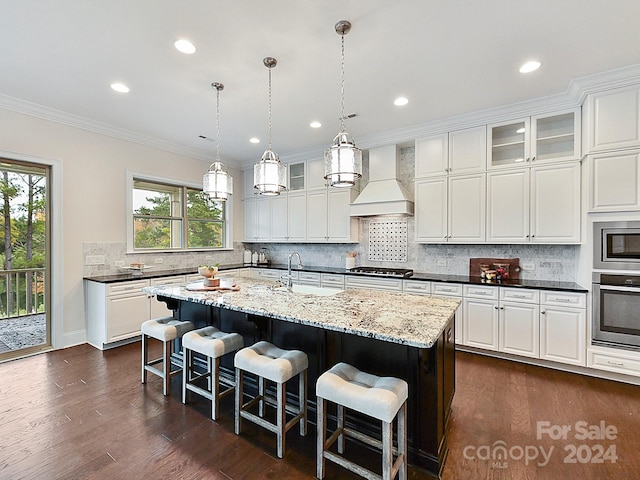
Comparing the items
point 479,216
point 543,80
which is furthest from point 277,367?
point 543,80

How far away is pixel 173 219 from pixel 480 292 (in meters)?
4.74

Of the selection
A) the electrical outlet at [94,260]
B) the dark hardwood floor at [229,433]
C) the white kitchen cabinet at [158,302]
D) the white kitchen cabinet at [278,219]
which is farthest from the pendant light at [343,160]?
the electrical outlet at [94,260]

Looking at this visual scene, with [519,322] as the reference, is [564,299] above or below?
above

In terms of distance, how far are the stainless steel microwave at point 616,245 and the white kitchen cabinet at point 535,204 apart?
11.5 inches

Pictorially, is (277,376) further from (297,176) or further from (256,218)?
(256,218)

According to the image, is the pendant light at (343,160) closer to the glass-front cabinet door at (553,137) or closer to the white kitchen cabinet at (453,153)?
the white kitchen cabinet at (453,153)

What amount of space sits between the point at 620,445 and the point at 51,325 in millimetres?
5624

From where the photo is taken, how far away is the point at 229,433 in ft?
7.01

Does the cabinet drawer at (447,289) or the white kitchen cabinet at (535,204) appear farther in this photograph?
the cabinet drawer at (447,289)

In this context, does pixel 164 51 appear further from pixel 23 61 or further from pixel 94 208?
pixel 94 208

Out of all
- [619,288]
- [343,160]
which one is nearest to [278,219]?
[343,160]

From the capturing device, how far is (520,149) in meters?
3.64

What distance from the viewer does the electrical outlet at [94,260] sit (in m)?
3.98

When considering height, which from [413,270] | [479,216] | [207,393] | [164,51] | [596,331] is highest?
[164,51]
